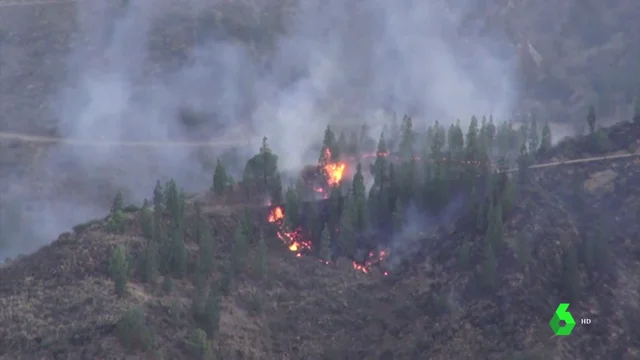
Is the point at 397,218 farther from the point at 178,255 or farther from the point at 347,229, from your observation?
the point at 178,255

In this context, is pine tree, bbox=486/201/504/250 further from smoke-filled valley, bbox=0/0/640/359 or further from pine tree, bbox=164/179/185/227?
pine tree, bbox=164/179/185/227

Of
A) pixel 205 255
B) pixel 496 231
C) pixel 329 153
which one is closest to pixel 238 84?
pixel 329 153

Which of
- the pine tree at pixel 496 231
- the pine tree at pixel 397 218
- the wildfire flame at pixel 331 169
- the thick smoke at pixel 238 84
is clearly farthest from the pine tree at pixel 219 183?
the thick smoke at pixel 238 84

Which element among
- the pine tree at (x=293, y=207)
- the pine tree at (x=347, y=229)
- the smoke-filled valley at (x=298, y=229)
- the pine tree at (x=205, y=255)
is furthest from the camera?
the pine tree at (x=293, y=207)

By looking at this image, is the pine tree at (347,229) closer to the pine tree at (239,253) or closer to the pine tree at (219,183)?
the pine tree at (239,253)

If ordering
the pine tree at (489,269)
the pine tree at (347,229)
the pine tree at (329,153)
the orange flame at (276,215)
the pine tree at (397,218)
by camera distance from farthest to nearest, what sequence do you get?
the pine tree at (329,153), the orange flame at (276,215), the pine tree at (397,218), the pine tree at (347,229), the pine tree at (489,269)
